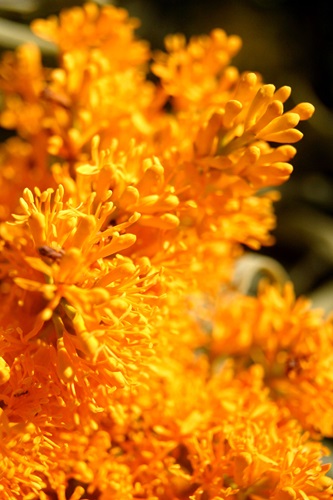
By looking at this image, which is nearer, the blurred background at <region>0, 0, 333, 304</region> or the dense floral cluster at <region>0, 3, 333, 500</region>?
the dense floral cluster at <region>0, 3, 333, 500</region>

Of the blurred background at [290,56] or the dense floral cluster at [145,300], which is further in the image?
the blurred background at [290,56]

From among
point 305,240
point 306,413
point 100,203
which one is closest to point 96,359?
point 100,203

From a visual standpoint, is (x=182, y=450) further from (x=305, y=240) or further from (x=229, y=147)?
(x=305, y=240)

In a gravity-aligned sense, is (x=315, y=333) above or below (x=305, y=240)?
above
